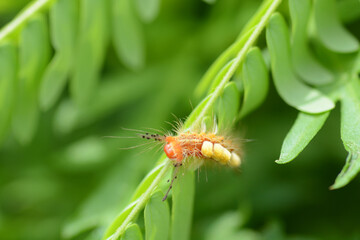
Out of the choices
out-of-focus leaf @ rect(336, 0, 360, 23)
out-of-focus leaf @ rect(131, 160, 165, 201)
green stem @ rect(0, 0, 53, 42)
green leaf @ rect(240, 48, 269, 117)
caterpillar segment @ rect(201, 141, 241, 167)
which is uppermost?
green stem @ rect(0, 0, 53, 42)

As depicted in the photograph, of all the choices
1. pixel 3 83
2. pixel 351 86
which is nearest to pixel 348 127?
pixel 351 86

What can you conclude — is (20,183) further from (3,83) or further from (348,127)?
(348,127)

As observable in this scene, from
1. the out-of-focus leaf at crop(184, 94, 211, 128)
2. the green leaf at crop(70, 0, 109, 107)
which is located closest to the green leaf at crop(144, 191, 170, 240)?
the out-of-focus leaf at crop(184, 94, 211, 128)

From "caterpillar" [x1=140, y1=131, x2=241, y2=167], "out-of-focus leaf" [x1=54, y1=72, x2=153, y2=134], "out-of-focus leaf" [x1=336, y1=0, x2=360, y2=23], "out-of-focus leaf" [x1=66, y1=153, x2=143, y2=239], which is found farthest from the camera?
"out-of-focus leaf" [x1=54, y1=72, x2=153, y2=134]

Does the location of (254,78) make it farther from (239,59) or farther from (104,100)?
(104,100)

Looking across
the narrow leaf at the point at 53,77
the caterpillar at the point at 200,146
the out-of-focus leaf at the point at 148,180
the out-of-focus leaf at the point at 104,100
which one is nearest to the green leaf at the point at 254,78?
the caterpillar at the point at 200,146

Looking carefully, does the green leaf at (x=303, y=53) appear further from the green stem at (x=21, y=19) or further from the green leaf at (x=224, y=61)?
the green stem at (x=21, y=19)

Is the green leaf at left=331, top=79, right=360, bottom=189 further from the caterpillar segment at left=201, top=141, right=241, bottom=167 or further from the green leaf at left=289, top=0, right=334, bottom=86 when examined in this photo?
the caterpillar segment at left=201, top=141, right=241, bottom=167
